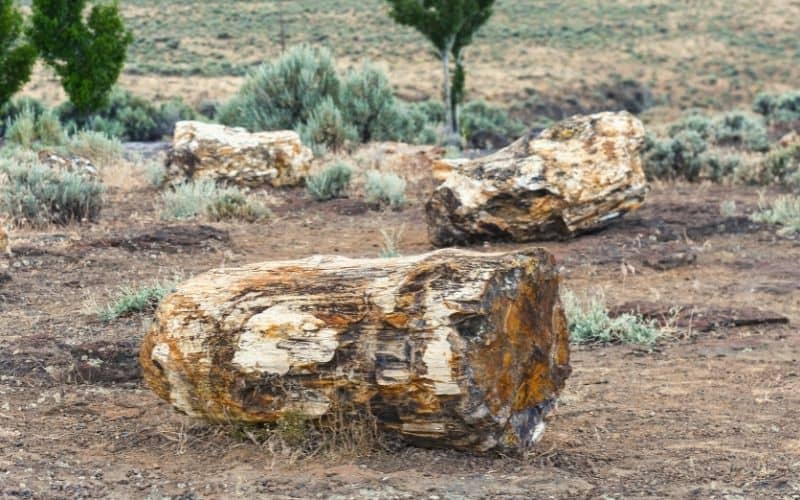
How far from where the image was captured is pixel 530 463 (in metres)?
4.43

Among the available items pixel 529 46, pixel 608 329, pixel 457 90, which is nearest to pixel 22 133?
pixel 457 90

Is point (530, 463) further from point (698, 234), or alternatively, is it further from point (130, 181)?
point (130, 181)

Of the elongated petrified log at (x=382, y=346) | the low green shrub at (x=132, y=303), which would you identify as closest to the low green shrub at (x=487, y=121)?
the low green shrub at (x=132, y=303)

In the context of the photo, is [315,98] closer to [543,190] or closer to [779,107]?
[543,190]

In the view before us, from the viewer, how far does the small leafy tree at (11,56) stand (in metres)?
19.5

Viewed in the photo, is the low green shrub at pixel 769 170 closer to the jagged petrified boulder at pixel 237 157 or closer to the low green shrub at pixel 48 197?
the jagged petrified boulder at pixel 237 157

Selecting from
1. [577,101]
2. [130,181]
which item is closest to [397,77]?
[577,101]

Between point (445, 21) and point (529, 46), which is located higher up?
point (445, 21)

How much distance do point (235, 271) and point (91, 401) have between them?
3.78ft

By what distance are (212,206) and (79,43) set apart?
37.4 ft

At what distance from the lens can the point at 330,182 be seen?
13492 mm

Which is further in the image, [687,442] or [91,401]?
[91,401]

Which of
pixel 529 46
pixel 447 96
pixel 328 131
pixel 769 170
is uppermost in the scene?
pixel 328 131

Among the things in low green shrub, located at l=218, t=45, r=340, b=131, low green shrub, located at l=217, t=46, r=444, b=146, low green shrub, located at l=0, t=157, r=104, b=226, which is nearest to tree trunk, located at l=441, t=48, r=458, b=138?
low green shrub, located at l=217, t=46, r=444, b=146
